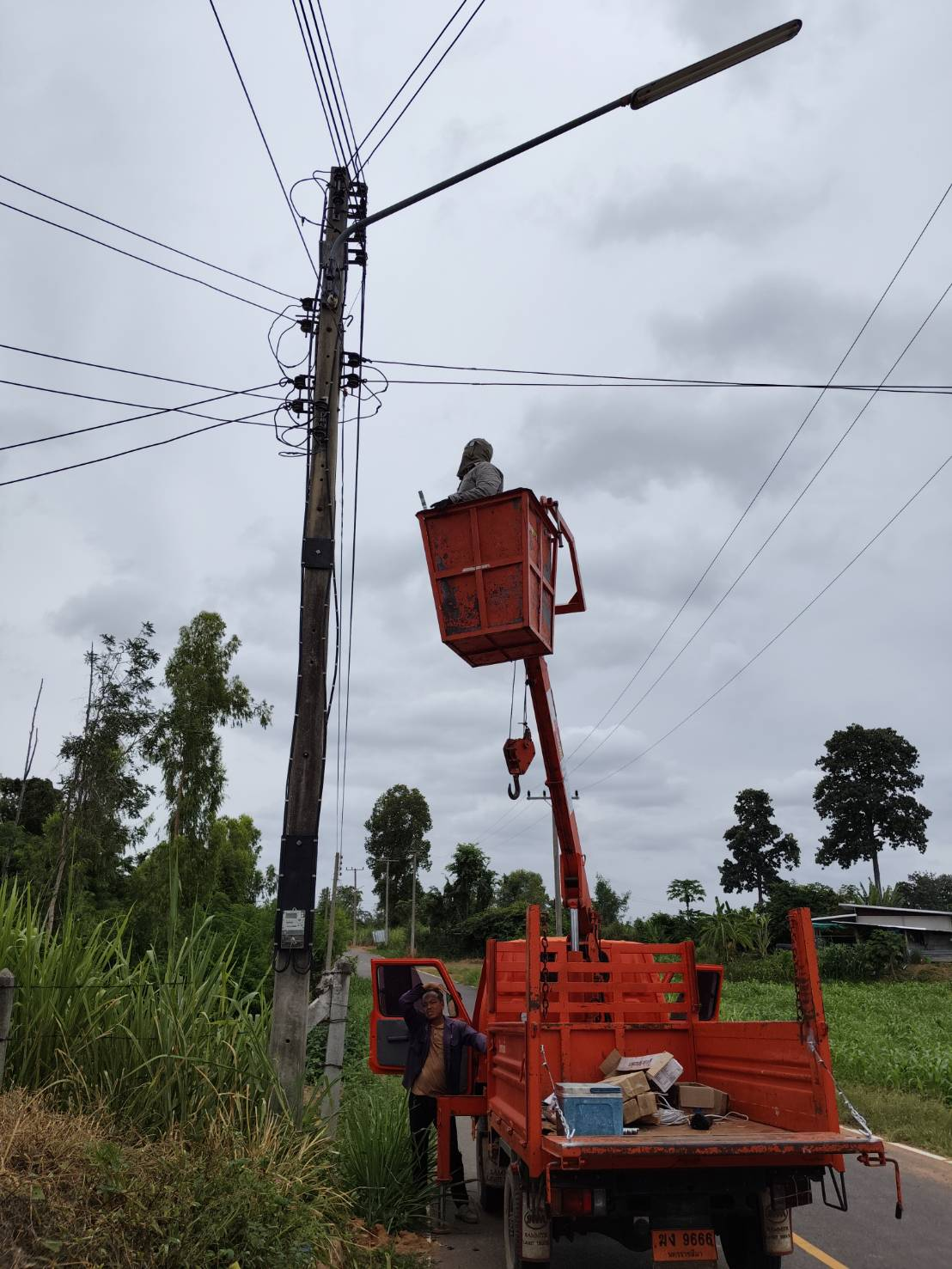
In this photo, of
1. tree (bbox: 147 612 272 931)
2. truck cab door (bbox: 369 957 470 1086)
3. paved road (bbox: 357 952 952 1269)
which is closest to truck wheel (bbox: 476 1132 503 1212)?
paved road (bbox: 357 952 952 1269)

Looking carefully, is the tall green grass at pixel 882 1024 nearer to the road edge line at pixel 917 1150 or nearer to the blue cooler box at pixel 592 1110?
the road edge line at pixel 917 1150

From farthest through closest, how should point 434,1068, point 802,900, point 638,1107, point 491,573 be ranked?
point 802,900 < point 491,573 < point 434,1068 < point 638,1107

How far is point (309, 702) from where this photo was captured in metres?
7.62

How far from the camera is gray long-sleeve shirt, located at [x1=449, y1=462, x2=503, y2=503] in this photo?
8547 mm

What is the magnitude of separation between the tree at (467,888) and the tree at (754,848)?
21.6 meters

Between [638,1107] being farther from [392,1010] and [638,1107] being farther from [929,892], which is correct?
[929,892]

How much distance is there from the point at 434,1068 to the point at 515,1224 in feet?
7.05

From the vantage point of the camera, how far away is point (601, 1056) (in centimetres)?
699

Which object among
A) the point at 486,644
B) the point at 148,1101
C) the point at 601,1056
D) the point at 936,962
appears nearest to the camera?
the point at 148,1101

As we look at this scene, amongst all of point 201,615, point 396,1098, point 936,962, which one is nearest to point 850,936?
point 936,962

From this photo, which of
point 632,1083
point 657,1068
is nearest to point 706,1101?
point 657,1068

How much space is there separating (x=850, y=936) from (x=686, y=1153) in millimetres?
43429

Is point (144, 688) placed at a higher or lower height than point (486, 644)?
higher

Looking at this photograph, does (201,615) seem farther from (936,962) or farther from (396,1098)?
(936,962)
